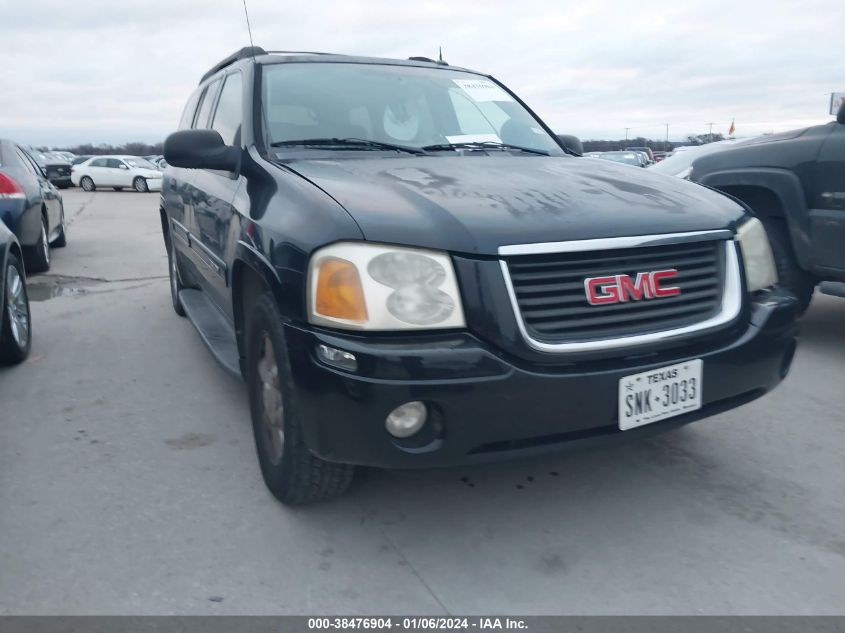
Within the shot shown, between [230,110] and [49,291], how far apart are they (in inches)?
169

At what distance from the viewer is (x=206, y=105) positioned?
4.73m

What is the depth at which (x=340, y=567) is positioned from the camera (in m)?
2.53

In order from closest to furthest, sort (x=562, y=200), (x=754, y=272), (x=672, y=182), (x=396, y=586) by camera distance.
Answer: (x=396, y=586) → (x=562, y=200) → (x=754, y=272) → (x=672, y=182)

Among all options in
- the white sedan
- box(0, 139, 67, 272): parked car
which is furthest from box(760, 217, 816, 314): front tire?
the white sedan

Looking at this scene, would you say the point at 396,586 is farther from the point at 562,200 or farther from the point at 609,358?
the point at 562,200

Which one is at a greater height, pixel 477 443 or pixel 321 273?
pixel 321 273

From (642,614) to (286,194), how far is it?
1.82 m

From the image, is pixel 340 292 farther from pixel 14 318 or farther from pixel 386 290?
pixel 14 318

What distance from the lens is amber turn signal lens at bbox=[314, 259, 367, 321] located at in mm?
2326

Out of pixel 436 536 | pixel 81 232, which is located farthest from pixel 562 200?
pixel 81 232

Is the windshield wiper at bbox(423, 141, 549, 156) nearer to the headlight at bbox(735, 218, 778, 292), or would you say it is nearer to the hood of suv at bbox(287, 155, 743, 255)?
the hood of suv at bbox(287, 155, 743, 255)

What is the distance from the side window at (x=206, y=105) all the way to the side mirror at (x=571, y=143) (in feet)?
6.59

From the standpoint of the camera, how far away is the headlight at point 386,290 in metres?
2.32

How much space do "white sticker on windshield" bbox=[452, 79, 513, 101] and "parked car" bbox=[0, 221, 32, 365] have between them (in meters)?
2.78
